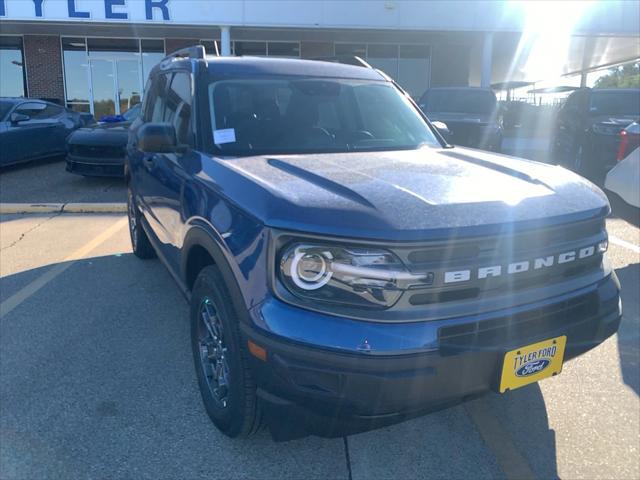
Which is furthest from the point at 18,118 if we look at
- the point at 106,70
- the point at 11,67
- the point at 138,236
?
the point at 11,67

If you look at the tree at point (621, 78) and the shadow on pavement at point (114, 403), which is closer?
the shadow on pavement at point (114, 403)

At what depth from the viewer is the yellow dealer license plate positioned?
2.30 m

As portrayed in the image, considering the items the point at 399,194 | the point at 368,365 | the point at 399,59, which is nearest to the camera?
the point at 368,365

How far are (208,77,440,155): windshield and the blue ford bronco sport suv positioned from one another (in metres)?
0.17

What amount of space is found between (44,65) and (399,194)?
19.6 metres

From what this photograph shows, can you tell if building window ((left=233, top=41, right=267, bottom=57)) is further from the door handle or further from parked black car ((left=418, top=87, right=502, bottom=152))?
the door handle

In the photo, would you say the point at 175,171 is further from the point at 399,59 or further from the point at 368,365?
the point at 399,59

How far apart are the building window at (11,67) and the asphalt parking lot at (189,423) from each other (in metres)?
17.4

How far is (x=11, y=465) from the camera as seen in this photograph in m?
2.68

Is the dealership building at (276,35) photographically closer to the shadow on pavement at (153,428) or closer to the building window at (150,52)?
the building window at (150,52)

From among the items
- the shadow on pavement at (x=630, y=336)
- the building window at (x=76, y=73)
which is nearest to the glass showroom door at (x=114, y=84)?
the building window at (x=76, y=73)

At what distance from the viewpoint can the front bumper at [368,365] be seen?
2.11m

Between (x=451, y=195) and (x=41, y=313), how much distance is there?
3.48 m

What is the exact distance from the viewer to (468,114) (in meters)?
11.3
